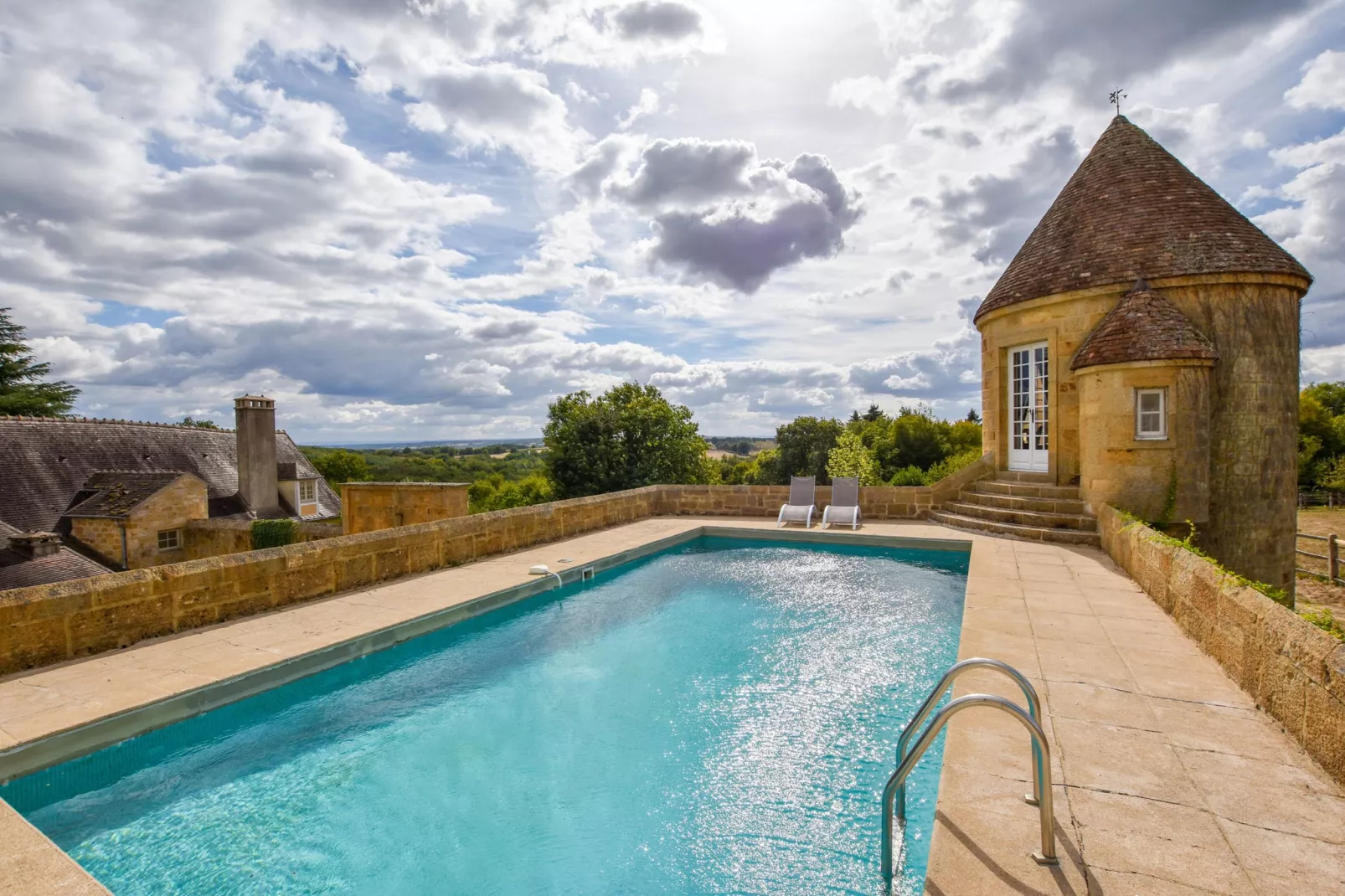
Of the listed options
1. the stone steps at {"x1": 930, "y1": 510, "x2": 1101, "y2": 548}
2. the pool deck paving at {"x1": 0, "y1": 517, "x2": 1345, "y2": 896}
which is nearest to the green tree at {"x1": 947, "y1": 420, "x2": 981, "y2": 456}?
the stone steps at {"x1": 930, "y1": 510, "x2": 1101, "y2": 548}

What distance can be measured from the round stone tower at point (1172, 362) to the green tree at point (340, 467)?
55.7 meters

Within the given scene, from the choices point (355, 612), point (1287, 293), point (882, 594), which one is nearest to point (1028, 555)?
point (882, 594)

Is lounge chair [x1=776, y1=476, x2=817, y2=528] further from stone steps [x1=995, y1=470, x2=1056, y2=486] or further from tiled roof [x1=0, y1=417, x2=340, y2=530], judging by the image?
tiled roof [x1=0, y1=417, x2=340, y2=530]

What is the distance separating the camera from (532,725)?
4863 millimetres

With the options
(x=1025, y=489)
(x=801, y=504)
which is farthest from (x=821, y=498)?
(x=1025, y=489)

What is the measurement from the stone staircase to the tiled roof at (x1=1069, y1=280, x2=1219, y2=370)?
91.3 inches

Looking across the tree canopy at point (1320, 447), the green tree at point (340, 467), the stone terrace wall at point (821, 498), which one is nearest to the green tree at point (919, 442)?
the tree canopy at point (1320, 447)

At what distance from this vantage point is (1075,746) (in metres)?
3.36

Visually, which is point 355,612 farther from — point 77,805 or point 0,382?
point 0,382

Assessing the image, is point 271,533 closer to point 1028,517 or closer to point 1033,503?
point 1028,517

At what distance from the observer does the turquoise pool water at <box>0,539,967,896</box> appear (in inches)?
127

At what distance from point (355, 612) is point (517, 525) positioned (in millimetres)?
3742

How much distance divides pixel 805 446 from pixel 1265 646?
4401cm

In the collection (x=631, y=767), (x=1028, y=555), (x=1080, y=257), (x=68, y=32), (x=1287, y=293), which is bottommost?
(x=631, y=767)
